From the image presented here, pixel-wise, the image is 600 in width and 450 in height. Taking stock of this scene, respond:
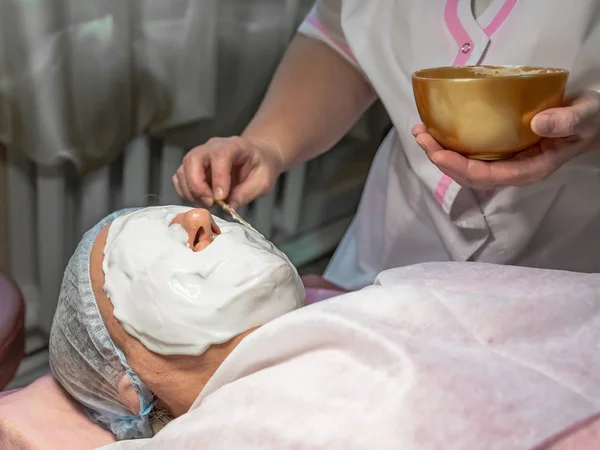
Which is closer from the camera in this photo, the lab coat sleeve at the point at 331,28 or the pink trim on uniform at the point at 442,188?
the pink trim on uniform at the point at 442,188

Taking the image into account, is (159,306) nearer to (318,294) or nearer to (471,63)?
(318,294)

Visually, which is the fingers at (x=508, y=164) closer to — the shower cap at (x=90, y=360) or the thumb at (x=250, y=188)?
the thumb at (x=250, y=188)

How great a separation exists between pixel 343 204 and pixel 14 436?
4.44ft

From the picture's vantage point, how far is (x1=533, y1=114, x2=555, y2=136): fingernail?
692 millimetres

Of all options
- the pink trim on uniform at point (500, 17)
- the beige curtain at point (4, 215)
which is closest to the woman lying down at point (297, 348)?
the pink trim on uniform at point (500, 17)

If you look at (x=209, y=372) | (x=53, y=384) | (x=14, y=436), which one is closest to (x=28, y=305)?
(x=53, y=384)

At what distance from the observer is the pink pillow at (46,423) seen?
2.57ft

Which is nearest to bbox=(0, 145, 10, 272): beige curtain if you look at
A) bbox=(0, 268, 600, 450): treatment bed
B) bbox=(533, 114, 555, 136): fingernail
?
bbox=(0, 268, 600, 450): treatment bed

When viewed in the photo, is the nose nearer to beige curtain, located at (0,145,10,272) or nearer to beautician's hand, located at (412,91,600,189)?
beautician's hand, located at (412,91,600,189)

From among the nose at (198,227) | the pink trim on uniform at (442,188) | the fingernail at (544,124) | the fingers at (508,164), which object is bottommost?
the pink trim on uniform at (442,188)

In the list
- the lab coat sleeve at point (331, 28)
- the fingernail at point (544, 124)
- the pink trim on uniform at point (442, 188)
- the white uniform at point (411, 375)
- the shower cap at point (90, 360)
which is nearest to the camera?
the white uniform at point (411, 375)

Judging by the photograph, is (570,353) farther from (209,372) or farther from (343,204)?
(343,204)

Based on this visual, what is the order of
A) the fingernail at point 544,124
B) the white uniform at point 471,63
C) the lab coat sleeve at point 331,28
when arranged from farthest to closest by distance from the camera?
the lab coat sleeve at point 331,28 < the white uniform at point 471,63 < the fingernail at point 544,124

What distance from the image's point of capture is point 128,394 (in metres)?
0.80
